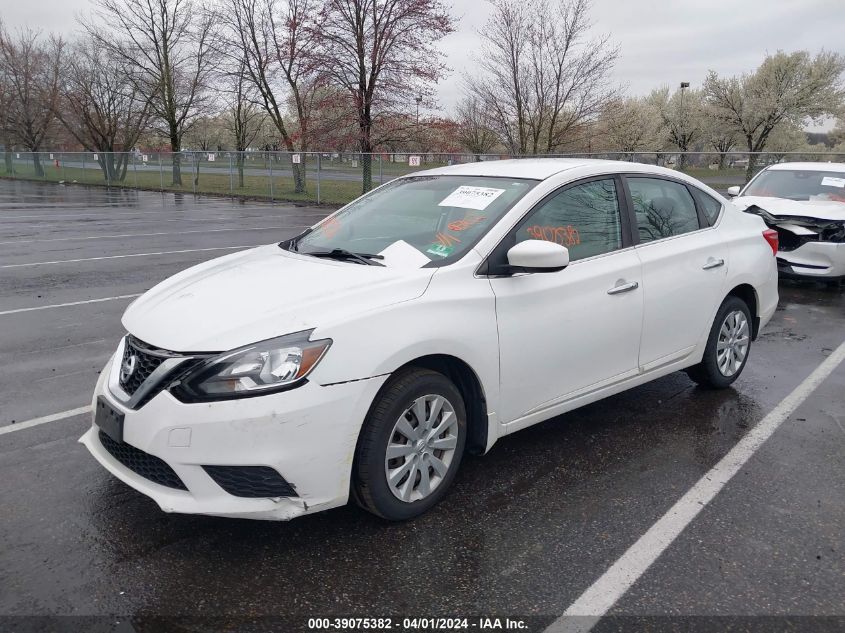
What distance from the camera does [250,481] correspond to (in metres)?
2.74

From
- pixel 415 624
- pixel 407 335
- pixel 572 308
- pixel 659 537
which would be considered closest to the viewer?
pixel 415 624

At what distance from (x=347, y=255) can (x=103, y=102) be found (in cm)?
4024

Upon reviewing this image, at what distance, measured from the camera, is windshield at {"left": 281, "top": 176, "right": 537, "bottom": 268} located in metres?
3.58

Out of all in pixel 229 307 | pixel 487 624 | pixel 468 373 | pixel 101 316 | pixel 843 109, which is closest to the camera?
pixel 487 624

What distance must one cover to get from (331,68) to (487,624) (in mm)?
22298

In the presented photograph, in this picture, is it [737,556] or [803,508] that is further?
[803,508]

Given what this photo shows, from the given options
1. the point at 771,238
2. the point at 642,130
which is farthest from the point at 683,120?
the point at 771,238

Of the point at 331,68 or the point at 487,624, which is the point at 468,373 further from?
the point at 331,68

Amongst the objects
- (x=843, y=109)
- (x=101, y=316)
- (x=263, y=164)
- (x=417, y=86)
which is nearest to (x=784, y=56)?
(x=843, y=109)

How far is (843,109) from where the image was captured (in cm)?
4256

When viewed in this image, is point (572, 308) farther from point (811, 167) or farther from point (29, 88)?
point (29, 88)

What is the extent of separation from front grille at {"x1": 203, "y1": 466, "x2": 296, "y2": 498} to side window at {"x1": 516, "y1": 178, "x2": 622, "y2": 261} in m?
1.74

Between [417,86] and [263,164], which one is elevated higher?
[417,86]

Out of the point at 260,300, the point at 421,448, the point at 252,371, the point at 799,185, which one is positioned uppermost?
the point at 799,185
